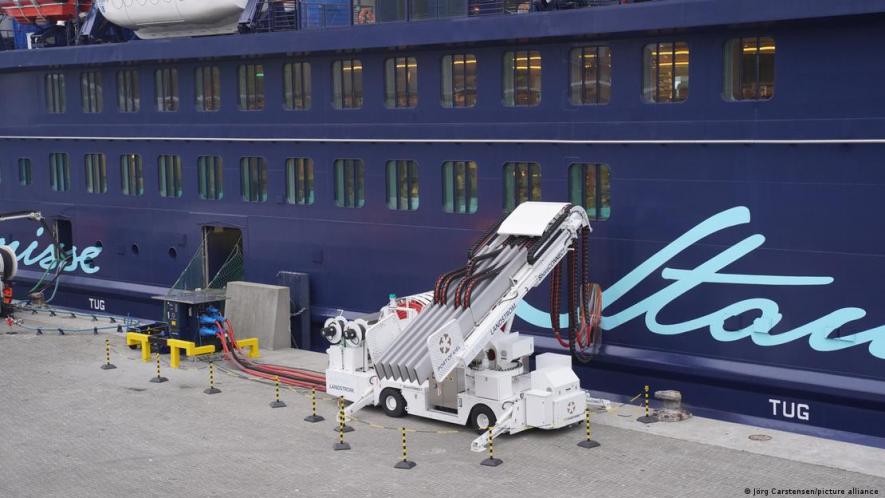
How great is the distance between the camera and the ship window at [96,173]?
2755 centimetres

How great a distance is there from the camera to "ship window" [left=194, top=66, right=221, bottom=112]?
972 inches

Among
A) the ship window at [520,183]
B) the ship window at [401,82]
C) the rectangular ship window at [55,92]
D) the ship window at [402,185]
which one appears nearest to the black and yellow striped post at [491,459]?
the ship window at [520,183]

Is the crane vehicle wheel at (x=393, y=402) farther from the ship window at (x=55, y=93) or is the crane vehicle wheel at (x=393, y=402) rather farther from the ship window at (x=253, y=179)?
the ship window at (x=55, y=93)

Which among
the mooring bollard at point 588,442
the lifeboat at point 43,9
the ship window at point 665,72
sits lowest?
the mooring bollard at point 588,442

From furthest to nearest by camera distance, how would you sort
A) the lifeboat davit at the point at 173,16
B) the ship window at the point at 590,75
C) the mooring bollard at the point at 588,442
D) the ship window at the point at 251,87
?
the lifeboat davit at the point at 173,16, the ship window at the point at 251,87, the ship window at the point at 590,75, the mooring bollard at the point at 588,442

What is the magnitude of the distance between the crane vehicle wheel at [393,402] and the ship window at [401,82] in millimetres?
5762

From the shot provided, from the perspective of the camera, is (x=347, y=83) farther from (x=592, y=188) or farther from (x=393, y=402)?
(x=393, y=402)

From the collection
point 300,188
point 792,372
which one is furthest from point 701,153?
point 300,188

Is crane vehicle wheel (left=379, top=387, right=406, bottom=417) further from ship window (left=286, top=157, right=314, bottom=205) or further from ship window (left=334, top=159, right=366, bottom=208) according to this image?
ship window (left=286, top=157, right=314, bottom=205)

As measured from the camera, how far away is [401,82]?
69.7 feet

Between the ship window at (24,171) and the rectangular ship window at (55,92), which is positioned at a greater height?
the rectangular ship window at (55,92)

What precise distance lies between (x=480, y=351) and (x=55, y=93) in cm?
1645

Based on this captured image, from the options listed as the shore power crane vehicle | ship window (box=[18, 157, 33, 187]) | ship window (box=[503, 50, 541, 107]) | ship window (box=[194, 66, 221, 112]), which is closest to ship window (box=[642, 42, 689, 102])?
ship window (box=[503, 50, 541, 107])

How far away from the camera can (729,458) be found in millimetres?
15320
